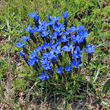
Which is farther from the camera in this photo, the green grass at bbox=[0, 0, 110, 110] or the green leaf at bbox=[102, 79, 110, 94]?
the green grass at bbox=[0, 0, 110, 110]

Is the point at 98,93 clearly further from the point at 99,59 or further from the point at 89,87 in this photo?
the point at 99,59

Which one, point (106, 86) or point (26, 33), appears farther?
point (26, 33)

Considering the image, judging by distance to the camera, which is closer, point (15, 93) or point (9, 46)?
point (15, 93)

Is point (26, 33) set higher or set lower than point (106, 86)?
higher

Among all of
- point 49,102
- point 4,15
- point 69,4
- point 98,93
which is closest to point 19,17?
point 4,15

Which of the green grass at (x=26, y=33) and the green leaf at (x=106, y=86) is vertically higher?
the green grass at (x=26, y=33)

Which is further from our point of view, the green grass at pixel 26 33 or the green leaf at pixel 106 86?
the green grass at pixel 26 33

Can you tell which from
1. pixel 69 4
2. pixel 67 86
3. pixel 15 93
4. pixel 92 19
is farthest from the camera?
pixel 69 4

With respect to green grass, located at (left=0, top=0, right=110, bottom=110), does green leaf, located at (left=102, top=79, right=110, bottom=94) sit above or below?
below
